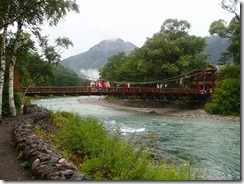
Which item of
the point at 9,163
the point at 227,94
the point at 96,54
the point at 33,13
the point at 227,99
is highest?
the point at 33,13

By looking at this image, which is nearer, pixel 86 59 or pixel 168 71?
pixel 86 59

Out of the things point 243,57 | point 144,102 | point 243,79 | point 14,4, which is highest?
point 14,4

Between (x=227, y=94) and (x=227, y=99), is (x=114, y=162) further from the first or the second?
(x=227, y=99)

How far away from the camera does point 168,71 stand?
36.3m

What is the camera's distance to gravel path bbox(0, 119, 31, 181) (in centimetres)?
502

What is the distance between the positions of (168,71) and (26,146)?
1232 inches

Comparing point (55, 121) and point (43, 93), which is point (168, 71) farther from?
point (55, 121)

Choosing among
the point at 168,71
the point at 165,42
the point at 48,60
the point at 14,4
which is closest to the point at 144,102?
the point at 168,71

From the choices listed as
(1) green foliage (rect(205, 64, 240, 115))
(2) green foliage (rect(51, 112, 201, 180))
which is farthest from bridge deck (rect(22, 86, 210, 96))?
(2) green foliage (rect(51, 112, 201, 180))

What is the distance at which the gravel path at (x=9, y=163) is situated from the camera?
5.02 metres

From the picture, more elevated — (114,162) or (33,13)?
(33,13)

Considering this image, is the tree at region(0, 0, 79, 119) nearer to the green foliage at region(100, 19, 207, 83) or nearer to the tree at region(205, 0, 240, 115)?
the tree at region(205, 0, 240, 115)

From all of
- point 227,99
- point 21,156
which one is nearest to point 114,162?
point 21,156

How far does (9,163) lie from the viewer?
5742 mm
